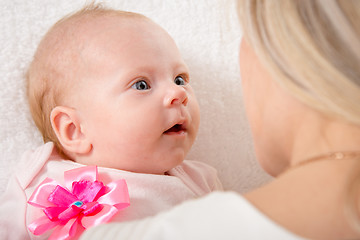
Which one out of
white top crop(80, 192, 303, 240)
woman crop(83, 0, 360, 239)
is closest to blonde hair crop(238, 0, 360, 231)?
woman crop(83, 0, 360, 239)

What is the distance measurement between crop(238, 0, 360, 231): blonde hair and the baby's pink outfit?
62 cm

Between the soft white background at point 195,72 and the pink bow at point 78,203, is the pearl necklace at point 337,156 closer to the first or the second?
the pink bow at point 78,203

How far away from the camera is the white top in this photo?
72cm

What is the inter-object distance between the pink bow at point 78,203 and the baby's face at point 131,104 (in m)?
0.10

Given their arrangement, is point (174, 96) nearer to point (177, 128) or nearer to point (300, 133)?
point (177, 128)

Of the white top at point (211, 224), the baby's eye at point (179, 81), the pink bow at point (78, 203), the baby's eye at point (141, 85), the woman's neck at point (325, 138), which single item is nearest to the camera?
the white top at point (211, 224)

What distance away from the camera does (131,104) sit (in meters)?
1.33

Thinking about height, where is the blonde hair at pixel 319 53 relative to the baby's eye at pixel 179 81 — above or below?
above

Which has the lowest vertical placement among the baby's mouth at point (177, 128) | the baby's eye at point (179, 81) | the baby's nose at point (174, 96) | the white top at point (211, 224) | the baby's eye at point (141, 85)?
the baby's mouth at point (177, 128)

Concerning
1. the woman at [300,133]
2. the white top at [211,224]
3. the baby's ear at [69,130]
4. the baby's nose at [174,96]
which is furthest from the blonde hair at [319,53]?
the baby's ear at [69,130]

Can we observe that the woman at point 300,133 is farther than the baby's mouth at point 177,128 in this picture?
No

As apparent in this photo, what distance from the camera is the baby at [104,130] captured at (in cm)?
129

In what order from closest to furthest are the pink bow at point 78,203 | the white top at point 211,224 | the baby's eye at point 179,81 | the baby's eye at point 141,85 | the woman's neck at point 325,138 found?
1. the white top at point 211,224
2. the woman's neck at point 325,138
3. the pink bow at point 78,203
4. the baby's eye at point 141,85
5. the baby's eye at point 179,81

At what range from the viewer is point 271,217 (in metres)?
0.74
